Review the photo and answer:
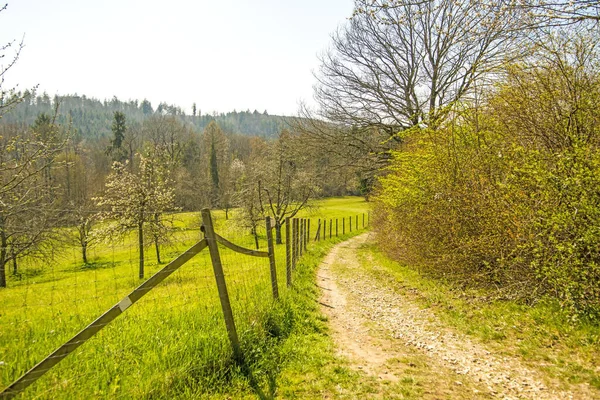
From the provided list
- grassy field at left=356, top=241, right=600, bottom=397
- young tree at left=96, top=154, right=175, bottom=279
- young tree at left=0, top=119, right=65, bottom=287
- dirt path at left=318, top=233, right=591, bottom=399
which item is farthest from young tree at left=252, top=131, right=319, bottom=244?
grassy field at left=356, top=241, right=600, bottom=397

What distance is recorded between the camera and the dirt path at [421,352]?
367 cm

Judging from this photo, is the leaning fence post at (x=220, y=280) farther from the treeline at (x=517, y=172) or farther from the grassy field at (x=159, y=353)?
the treeline at (x=517, y=172)

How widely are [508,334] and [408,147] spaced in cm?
779

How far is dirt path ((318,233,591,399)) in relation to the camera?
367 centimetres

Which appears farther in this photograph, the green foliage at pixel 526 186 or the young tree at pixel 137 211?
the young tree at pixel 137 211

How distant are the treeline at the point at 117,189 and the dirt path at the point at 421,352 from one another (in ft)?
15.1

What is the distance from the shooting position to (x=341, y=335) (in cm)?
563

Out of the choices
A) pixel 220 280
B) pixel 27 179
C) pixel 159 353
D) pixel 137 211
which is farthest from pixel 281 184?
pixel 159 353

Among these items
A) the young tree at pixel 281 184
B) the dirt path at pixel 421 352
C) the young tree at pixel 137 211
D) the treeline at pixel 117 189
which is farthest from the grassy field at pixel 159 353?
the young tree at pixel 281 184

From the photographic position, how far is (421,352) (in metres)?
4.81

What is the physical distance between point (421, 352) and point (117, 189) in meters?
22.1

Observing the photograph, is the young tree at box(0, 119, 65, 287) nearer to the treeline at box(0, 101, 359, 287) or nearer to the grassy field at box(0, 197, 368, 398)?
the treeline at box(0, 101, 359, 287)

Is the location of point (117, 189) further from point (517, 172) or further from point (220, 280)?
point (517, 172)

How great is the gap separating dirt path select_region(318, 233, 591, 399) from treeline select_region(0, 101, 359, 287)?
4594 millimetres
